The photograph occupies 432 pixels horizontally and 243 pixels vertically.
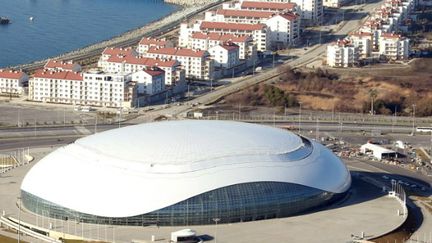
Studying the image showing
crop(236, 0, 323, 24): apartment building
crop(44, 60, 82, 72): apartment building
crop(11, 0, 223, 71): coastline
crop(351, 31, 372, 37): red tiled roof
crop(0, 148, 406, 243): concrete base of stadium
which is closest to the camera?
crop(0, 148, 406, 243): concrete base of stadium

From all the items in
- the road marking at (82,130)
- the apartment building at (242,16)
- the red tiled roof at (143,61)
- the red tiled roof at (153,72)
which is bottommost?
the road marking at (82,130)

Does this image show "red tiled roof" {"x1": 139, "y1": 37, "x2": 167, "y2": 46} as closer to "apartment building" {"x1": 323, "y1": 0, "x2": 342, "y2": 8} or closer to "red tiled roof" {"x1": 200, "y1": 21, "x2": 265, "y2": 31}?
"red tiled roof" {"x1": 200, "y1": 21, "x2": 265, "y2": 31}

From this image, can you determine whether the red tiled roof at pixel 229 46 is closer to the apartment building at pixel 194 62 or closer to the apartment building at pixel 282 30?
the apartment building at pixel 194 62

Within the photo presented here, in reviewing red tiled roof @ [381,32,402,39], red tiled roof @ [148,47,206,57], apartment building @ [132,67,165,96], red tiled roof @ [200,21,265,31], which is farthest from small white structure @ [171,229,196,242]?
red tiled roof @ [200,21,265,31]

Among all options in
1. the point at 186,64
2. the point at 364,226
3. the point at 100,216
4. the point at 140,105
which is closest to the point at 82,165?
the point at 100,216

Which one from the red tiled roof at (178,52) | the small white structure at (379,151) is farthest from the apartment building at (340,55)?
the small white structure at (379,151)

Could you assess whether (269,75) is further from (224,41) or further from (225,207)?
(225,207)
